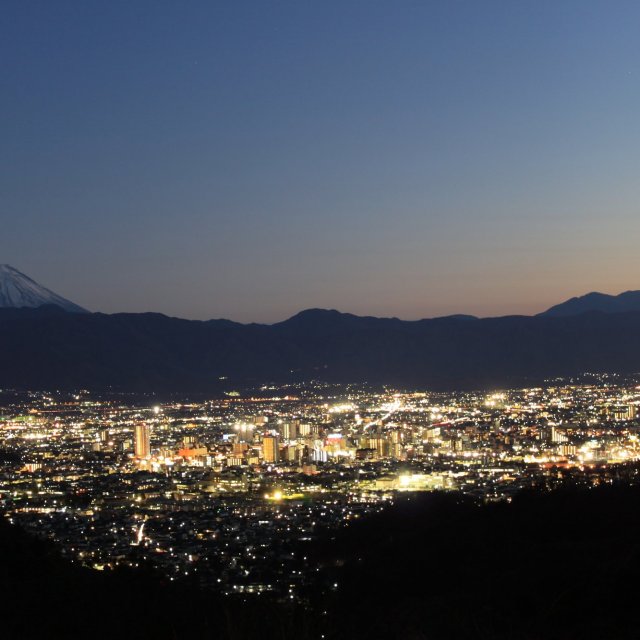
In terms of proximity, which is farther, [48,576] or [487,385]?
[487,385]

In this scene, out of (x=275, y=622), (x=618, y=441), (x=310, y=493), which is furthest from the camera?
(x=618, y=441)

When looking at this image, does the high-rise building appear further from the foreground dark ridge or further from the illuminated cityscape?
the foreground dark ridge

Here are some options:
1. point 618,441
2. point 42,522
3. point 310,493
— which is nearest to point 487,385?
point 618,441

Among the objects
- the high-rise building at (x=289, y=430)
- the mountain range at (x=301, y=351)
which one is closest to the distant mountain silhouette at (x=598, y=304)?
the mountain range at (x=301, y=351)

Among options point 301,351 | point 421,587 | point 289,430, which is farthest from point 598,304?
point 421,587

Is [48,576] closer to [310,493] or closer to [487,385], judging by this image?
[310,493]

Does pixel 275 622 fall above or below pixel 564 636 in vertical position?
above

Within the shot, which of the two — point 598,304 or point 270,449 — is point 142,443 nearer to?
point 270,449

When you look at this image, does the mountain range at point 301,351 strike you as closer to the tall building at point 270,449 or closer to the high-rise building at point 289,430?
the high-rise building at point 289,430
